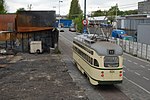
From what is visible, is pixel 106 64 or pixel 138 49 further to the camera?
pixel 138 49

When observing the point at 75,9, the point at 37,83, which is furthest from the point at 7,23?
the point at 75,9

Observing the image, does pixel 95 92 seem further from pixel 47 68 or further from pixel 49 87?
pixel 47 68

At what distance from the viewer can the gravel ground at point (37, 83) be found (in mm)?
18583

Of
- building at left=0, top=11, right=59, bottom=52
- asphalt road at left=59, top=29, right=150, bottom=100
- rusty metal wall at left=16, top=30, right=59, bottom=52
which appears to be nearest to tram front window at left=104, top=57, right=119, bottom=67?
asphalt road at left=59, top=29, right=150, bottom=100

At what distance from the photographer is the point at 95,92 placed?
20.3 m

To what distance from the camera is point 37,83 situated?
888 inches

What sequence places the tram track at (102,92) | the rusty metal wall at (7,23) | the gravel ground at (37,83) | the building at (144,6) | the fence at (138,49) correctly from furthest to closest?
the building at (144,6), the rusty metal wall at (7,23), the fence at (138,49), the tram track at (102,92), the gravel ground at (37,83)

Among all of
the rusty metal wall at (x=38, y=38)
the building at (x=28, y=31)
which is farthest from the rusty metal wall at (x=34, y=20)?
the rusty metal wall at (x=38, y=38)

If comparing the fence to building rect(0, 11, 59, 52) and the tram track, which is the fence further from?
the tram track

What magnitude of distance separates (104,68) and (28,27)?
26298 mm

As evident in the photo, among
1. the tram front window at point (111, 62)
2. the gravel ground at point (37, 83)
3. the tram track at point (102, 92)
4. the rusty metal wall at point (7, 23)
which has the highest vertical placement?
the rusty metal wall at point (7, 23)

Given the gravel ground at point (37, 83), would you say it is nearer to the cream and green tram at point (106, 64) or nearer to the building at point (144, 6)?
the cream and green tram at point (106, 64)

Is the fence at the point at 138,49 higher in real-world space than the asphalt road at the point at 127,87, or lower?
higher

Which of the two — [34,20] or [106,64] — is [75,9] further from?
[106,64]
